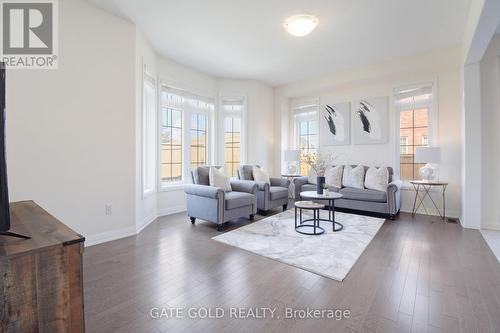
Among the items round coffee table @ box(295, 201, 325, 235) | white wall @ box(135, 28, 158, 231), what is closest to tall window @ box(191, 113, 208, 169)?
white wall @ box(135, 28, 158, 231)

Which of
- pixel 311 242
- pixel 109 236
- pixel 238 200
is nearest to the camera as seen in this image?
pixel 311 242

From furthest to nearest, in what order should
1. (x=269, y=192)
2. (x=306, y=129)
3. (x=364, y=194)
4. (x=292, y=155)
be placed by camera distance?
(x=306, y=129) → (x=292, y=155) → (x=269, y=192) → (x=364, y=194)

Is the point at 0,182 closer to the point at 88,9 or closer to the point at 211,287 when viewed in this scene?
the point at 211,287

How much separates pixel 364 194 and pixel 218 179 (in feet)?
8.78

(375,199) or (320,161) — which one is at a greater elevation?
(320,161)

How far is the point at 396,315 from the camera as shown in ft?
5.62

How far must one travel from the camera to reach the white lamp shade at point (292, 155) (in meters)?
Result: 6.03

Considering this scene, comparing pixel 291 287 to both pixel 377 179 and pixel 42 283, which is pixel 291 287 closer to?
pixel 42 283

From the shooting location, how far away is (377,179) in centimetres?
457

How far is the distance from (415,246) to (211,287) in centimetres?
255

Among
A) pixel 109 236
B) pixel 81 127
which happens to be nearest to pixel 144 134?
pixel 81 127

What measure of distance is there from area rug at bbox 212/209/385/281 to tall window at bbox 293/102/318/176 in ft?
7.85

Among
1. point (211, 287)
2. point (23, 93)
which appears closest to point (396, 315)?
point (211, 287)

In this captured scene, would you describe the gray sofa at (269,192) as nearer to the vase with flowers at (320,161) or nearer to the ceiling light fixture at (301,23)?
the vase with flowers at (320,161)
